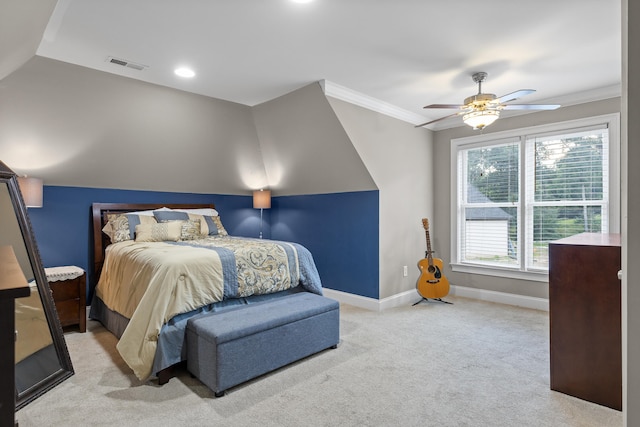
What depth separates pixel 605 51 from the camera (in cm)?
280

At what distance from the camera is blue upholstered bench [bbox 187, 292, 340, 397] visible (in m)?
2.26

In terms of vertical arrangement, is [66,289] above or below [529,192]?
below

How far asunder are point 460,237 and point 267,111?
2988 mm

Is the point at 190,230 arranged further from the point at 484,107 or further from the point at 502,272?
the point at 502,272

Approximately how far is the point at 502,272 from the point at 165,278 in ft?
12.6

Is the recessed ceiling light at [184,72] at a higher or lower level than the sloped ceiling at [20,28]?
higher

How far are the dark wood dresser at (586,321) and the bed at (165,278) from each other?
188 centimetres

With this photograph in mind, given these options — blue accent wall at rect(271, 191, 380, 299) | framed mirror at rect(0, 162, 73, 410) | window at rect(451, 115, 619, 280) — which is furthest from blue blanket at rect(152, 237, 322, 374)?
window at rect(451, 115, 619, 280)

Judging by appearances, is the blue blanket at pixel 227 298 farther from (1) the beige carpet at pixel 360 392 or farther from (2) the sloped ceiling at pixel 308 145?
(2) the sloped ceiling at pixel 308 145

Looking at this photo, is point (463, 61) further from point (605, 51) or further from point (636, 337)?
point (636, 337)

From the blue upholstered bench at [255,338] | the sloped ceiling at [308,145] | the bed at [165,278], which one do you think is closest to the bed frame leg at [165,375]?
the bed at [165,278]

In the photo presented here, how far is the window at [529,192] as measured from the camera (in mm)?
3785

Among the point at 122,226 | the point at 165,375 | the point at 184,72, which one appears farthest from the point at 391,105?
the point at 165,375

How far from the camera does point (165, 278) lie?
8.07 ft
